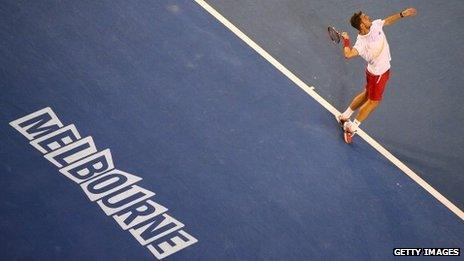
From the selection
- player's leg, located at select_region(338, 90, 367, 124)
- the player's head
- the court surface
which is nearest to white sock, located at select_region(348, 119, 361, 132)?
player's leg, located at select_region(338, 90, 367, 124)

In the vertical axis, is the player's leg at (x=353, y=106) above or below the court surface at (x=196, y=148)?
above

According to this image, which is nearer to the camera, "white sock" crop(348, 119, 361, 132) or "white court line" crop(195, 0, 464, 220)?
"white court line" crop(195, 0, 464, 220)

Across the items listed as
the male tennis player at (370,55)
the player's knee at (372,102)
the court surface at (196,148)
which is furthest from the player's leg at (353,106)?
the court surface at (196,148)

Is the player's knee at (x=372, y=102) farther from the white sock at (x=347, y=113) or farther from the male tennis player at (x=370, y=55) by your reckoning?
the white sock at (x=347, y=113)

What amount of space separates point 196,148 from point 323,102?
7.77ft

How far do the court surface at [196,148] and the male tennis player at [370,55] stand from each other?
560 mm

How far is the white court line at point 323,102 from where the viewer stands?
1128 cm

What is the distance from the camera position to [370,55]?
10.8m

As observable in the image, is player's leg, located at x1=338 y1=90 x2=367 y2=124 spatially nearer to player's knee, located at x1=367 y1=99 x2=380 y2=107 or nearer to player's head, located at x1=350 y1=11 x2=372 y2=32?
player's knee, located at x1=367 y1=99 x2=380 y2=107

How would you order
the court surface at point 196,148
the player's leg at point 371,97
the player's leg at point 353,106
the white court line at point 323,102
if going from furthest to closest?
the player's leg at point 353,106 → the white court line at point 323,102 → the player's leg at point 371,97 → the court surface at point 196,148

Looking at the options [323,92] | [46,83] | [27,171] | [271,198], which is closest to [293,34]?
[323,92]

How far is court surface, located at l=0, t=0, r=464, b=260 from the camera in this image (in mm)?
10562

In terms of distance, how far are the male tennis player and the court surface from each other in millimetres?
560

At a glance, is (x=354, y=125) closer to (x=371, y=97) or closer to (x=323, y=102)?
(x=371, y=97)
